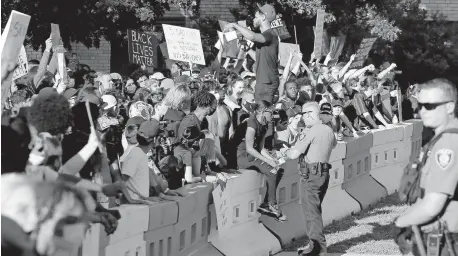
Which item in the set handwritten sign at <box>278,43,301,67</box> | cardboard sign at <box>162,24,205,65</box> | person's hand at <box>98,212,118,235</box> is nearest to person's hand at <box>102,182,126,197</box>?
person's hand at <box>98,212,118,235</box>

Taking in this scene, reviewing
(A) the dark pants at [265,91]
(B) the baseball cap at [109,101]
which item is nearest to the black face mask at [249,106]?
(A) the dark pants at [265,91]

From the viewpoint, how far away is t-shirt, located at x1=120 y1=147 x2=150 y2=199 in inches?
337

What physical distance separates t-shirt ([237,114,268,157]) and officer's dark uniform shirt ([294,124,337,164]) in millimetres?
707

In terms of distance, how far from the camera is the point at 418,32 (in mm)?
33750

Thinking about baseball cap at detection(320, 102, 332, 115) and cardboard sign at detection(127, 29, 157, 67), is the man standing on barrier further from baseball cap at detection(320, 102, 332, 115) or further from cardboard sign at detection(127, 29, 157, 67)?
cardboard sign at detection(127, 29, 157, 67)

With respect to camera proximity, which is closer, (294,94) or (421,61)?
(294,94)

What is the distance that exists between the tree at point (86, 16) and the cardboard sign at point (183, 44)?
4.37m

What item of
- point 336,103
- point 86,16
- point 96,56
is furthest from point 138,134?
point 96,56

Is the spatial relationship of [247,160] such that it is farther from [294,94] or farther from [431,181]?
[431,181]

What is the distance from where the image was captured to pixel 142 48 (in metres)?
17.0

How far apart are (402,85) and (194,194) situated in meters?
26.0

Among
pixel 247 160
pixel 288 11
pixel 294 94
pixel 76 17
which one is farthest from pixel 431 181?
pixel 288 11

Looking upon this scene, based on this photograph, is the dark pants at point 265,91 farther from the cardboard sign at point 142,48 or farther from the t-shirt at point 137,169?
the t-shirt at point 137,169

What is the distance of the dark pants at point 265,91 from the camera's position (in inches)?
516
